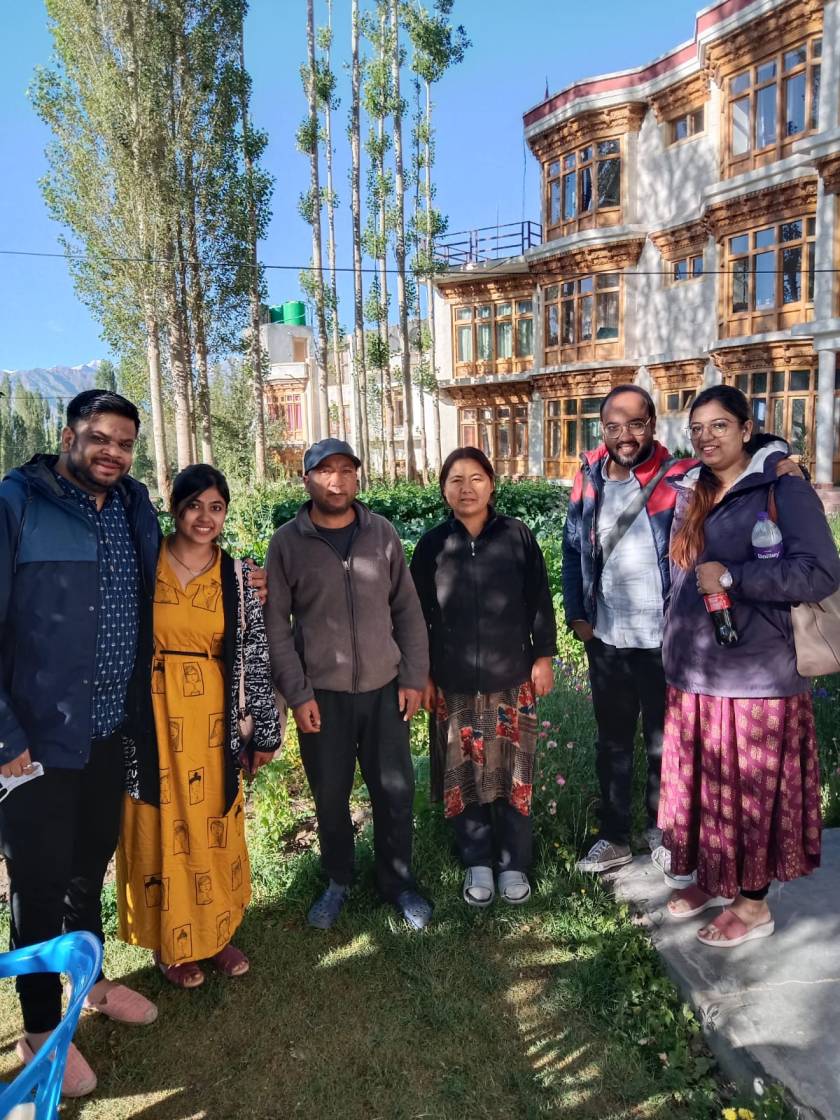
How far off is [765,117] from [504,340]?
433 inches

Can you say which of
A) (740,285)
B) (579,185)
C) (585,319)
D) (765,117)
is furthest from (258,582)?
(579,185)

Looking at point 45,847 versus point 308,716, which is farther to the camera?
point 308,716

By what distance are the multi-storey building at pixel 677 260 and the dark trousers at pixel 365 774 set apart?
50.2 ft

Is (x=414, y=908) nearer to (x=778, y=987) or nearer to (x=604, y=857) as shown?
(x=604, y=857)

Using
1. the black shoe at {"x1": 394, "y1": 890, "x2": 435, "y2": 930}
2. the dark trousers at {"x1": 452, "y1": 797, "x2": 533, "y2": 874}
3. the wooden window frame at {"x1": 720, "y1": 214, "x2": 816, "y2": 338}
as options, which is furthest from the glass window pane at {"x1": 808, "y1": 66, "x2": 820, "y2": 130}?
the black shoe at {"x1": 394, "y1": 890, "x2": 435, "y2": 930}

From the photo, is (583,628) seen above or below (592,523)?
below

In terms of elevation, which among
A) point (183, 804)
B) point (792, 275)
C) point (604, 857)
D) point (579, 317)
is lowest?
point (604, 857)

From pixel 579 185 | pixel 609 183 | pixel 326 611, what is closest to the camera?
pixel 326 611

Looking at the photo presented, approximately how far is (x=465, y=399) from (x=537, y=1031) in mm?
27291

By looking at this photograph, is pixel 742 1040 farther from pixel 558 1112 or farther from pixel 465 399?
pixel 465 399

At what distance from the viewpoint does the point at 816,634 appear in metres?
2.78

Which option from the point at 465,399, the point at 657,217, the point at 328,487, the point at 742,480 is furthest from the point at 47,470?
the point at 465,399

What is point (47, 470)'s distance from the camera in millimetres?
2590

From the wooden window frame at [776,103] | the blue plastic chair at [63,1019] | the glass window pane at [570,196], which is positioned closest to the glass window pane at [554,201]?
the glass window pane at [570,196]
